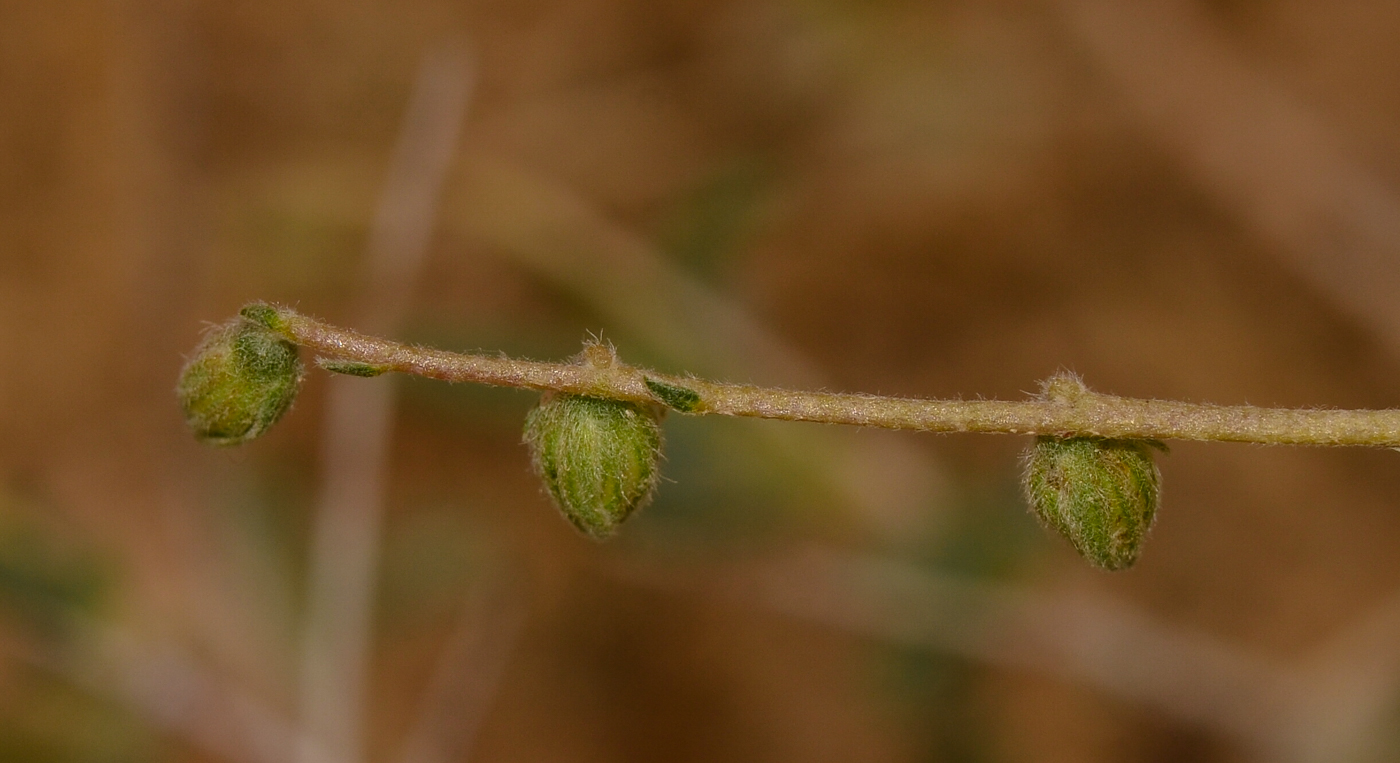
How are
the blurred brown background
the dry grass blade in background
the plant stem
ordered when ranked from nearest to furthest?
the plant stem, the dry grass blade in background, the blurred brown background

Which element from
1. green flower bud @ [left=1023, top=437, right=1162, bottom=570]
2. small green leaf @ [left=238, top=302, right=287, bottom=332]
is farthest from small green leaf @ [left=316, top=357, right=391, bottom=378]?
green flower bud @ [left=1023, top=437, right=1162, bottom=570]

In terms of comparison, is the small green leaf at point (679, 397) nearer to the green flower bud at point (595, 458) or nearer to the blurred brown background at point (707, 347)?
the green flower bud at point (595, 458)

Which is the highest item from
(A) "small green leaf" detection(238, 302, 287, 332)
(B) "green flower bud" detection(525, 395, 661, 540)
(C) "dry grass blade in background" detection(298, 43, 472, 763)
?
(C) "dry grass blade in background" detection(298, 43, 472, 763)

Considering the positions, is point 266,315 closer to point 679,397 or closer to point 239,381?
point 239,381

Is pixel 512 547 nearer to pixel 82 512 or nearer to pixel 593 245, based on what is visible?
pixel 593 245

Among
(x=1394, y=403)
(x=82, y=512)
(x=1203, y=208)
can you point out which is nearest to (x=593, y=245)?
(x=82, y=512)

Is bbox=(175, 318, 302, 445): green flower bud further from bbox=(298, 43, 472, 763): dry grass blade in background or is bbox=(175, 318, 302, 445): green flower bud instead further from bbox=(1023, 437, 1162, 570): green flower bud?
bbox=(298, 43, 472, 763): dry grass blade in background

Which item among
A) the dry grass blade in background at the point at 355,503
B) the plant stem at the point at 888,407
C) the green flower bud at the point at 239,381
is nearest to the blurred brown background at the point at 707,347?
the dry grass blade in background at the point at 355,503
